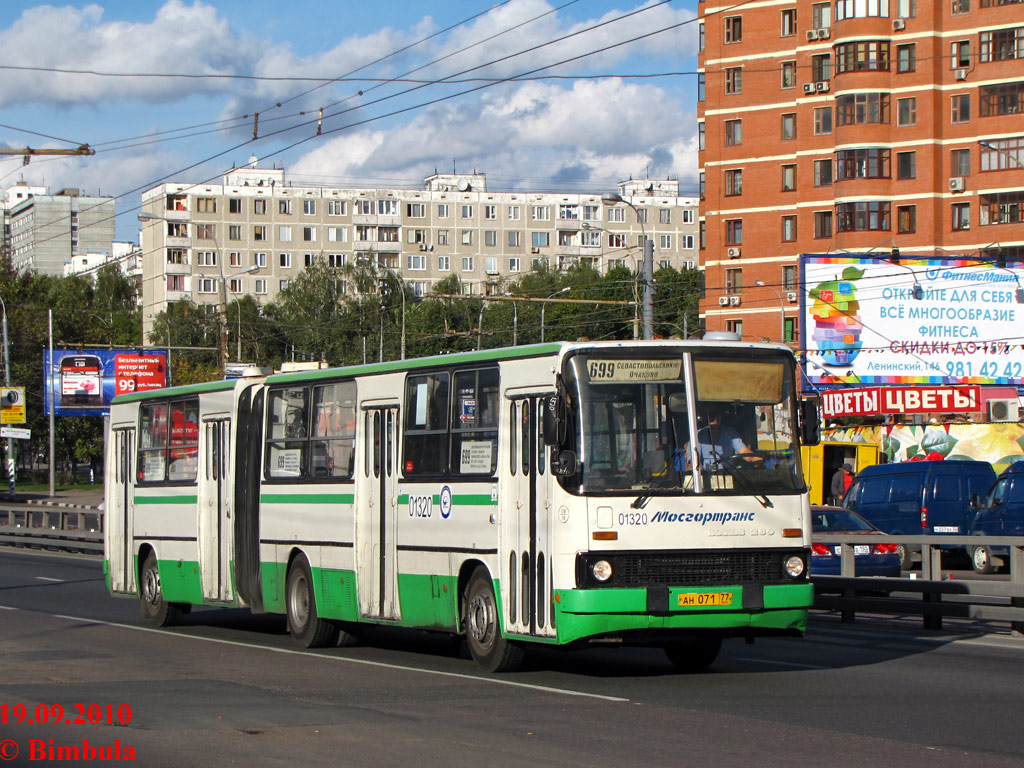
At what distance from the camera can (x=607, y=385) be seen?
1179 centimetres

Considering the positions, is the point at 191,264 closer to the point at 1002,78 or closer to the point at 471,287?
the point at 471,287

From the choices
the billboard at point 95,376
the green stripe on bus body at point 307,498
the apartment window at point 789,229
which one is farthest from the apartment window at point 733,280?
the green stripe on bus body at point 307,498

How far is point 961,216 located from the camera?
229 feet

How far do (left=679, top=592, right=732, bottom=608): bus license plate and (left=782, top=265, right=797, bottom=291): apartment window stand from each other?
62.9 m

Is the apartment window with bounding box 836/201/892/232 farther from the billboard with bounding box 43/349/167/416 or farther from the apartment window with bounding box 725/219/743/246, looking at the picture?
the billboard with bounding box 43/349/167/416

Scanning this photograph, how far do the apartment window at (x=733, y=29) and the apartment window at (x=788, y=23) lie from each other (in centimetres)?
216

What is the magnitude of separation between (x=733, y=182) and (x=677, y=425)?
217 feet

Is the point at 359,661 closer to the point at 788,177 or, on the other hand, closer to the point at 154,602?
the point at 154,602

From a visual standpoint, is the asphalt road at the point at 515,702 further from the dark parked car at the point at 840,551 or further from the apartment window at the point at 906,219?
the apartment window at the point at 906,219

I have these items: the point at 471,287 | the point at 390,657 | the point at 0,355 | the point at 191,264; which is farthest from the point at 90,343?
the point at 390,657

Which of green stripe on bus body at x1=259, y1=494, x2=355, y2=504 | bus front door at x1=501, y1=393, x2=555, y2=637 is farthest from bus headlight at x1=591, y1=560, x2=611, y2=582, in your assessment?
green stripe on bus body at x1=259, y1=494, x2=355, y2=504

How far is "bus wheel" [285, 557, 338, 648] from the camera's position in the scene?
50.3 ft

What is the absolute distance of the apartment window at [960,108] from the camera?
69312 mm

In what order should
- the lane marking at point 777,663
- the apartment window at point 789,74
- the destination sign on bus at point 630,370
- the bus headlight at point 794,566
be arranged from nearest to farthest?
the destination sign on bus at point 630,370
the bus headlight at point 794,566
the lane marking at point 777,663
the apartment window at point 789,74
